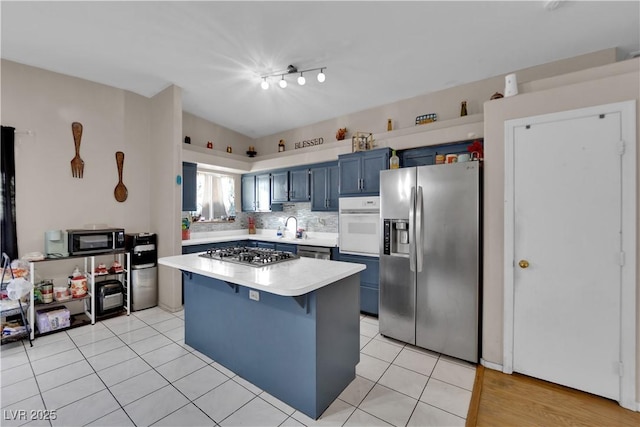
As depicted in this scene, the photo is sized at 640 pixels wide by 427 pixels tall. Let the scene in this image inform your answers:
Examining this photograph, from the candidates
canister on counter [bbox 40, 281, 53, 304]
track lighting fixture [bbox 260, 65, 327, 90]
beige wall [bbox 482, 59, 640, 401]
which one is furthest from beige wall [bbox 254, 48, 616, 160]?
canister on counter [bbox 40, 281, 53, 304]

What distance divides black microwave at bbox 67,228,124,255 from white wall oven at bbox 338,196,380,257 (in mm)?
3046

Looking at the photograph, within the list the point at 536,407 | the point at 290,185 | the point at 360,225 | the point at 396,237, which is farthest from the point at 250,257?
the point at 290,185

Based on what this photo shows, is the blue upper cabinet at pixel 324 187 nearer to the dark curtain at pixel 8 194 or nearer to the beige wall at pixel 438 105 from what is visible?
the beige wall at pixel 438 105

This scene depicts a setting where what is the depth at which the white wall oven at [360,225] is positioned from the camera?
3484 mm

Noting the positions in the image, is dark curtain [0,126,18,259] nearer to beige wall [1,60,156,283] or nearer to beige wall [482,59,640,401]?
beige wall [1,60,156,283]

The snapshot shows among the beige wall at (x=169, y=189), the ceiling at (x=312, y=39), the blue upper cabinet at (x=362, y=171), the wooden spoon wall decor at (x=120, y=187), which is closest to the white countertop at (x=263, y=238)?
the beige wall at (x=169, y=189)

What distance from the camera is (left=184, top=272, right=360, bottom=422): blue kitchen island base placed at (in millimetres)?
1800

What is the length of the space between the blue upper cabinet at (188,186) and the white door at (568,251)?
4335 millimetres

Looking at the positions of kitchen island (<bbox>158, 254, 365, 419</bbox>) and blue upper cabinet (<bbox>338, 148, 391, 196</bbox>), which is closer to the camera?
kitchen island (<bbox>158, 254, 365, 419</bbox>)

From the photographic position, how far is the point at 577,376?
2.03 m

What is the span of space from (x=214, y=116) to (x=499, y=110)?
437 centimetres

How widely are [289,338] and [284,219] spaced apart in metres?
3.63

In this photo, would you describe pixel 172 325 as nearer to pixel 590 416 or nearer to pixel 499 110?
pixel 590 416

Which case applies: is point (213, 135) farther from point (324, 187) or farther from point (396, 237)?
point (396, 237)
